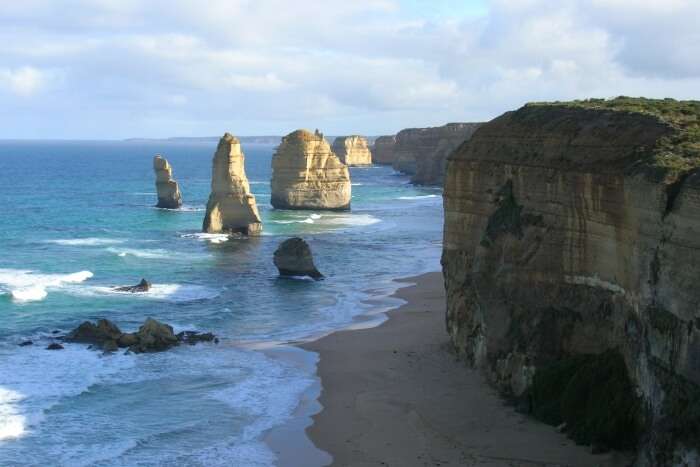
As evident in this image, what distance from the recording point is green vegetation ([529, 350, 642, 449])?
23516 mm

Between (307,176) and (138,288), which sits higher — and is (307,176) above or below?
above

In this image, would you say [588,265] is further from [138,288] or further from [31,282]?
[31,282]

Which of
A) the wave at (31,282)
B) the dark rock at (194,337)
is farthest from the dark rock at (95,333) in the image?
the wave at (31,282)

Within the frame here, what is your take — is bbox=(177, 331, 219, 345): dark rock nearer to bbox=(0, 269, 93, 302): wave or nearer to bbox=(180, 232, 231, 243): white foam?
bbox=(0, 269, 93, 302): wave

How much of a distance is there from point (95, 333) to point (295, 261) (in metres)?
17.7

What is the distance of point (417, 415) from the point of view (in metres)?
28.6

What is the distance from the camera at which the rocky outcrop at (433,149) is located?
135250 mm

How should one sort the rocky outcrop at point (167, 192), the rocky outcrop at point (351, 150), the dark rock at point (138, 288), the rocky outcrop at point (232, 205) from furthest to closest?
the rocky outcrop at point (351, 150) < the rocky outcrop at point (167, 192) < the rocky outcrop at point (232, 205) < the dark rock at point (138, 288)

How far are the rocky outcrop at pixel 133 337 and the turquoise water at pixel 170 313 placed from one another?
706 millimetres

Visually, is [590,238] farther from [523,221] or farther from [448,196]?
[448,196]

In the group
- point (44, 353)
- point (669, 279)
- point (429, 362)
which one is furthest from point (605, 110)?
point (44, 353)

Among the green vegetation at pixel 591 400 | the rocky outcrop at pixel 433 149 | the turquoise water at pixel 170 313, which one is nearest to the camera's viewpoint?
the green vegetation at pixel 591 400

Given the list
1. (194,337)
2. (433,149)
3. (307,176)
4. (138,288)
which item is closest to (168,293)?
(138,288)

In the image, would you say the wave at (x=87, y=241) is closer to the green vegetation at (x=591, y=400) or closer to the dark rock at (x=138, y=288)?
the dark rock at (x=138, y=288)
